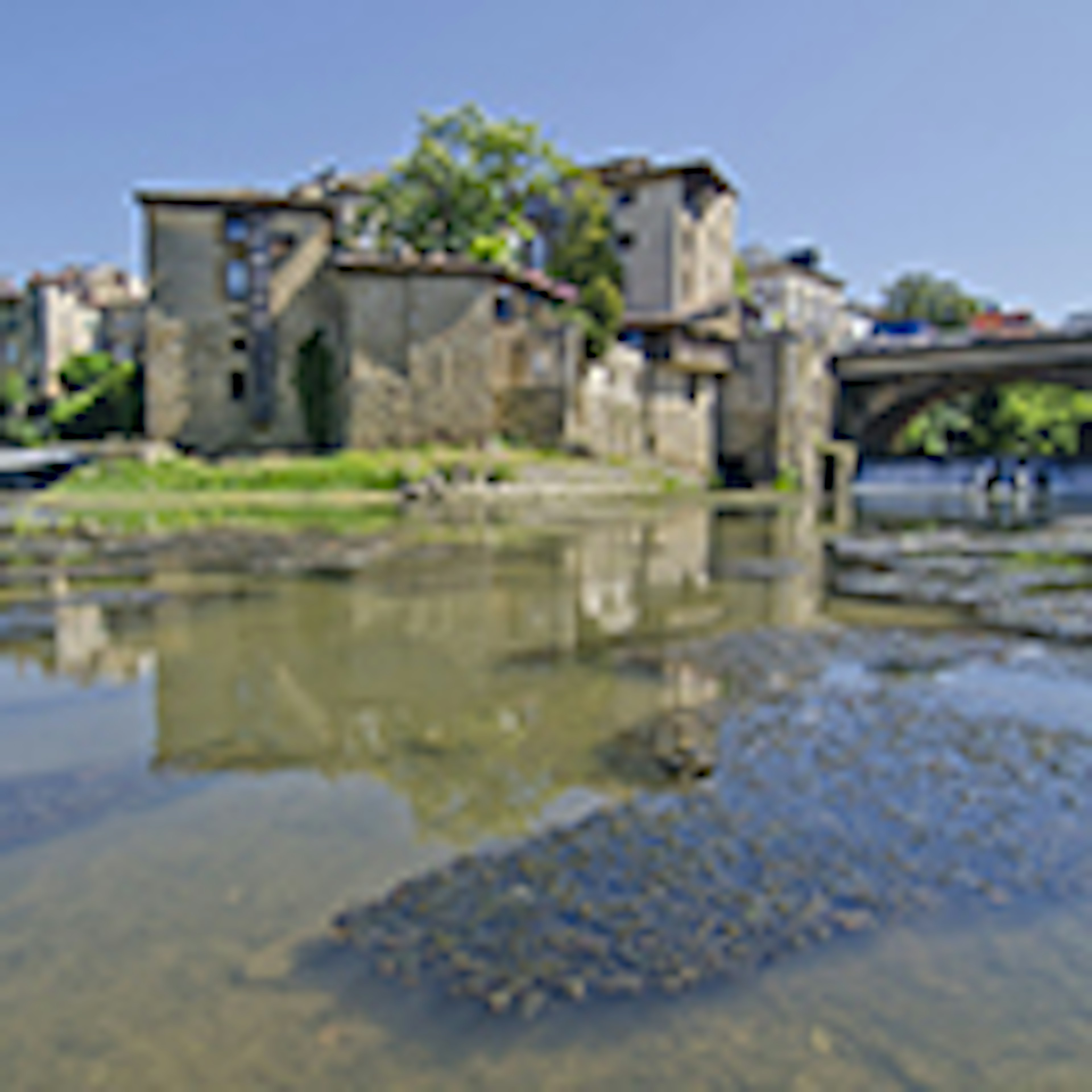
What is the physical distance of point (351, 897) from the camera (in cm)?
381

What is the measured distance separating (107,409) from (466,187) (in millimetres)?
21472

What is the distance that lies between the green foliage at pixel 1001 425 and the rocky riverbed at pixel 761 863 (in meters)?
82.6

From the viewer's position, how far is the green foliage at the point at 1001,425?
8512 cm

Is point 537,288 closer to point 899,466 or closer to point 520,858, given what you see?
point 899,466

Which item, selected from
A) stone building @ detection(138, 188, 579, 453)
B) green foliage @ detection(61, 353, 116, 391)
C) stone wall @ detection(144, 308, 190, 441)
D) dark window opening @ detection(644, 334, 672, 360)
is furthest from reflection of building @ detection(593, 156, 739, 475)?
green foliage @ detection(61, 353, 116, 391)

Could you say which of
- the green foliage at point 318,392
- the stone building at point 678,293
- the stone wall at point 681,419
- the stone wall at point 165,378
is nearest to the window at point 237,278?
the stone wall at point 165,378

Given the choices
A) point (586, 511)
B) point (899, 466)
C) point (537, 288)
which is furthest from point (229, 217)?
point (899, 466)

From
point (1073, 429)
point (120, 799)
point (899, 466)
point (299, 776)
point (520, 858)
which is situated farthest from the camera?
point (1073, 429)

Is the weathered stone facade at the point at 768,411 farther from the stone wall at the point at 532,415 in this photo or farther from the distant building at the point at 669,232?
the stone wall at the point at 532,415

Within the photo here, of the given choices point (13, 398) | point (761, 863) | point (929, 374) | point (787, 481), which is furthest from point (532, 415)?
point (13, 398)

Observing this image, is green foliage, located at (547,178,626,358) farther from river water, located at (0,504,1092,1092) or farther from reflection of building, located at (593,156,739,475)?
river water, located at (0,504,1092,1092)

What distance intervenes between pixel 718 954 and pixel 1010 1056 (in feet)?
3.15

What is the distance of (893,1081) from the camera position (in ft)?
8.98

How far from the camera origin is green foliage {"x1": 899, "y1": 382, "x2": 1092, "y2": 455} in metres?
85.1
